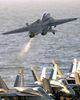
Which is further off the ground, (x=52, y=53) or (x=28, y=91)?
(x=52, y=53)

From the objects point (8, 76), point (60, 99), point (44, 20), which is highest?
point (44, 20)

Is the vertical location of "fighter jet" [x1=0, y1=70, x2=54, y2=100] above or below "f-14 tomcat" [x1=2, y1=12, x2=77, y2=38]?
below

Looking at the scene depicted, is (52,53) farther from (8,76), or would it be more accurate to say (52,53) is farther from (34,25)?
(34,25)

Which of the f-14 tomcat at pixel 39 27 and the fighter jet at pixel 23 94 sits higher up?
the f-14 tomcat at pixel 39 27

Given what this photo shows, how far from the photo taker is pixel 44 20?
7281 cm

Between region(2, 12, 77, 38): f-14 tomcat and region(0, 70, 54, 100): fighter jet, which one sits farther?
region(2, 12, 77, 38): f-14 tomcat

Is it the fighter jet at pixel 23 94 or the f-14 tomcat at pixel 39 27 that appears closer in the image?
the fighter jet at pixel 23 94

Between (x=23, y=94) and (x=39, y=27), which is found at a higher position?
(x=39, y=27)

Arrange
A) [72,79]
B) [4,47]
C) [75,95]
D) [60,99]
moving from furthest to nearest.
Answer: [4,47]
[72,79]
[75,95]
[60,99]

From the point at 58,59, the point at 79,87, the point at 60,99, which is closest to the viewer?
the point at 60,99

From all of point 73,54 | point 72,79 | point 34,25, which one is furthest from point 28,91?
point 73,54

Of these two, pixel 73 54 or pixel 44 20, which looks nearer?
pixel 44 20

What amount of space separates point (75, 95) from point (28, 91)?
18.9 metres

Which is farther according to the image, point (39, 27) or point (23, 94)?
point (39, 27)
